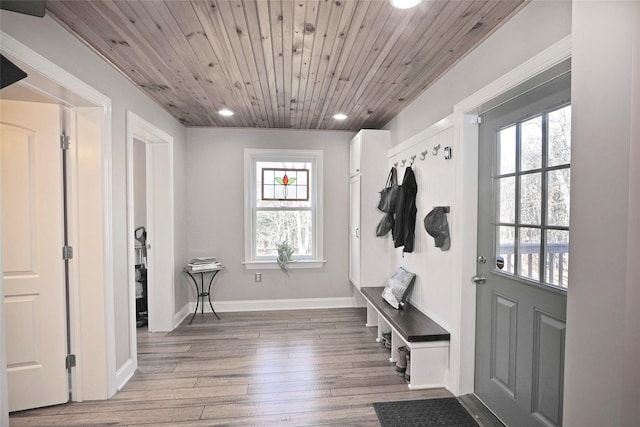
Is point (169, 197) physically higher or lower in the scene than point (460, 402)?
higher

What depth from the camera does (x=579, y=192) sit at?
88 cm

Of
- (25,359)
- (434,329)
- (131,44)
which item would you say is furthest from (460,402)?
(131,44)

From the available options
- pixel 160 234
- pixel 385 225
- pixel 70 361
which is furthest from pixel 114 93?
pixel 385 225

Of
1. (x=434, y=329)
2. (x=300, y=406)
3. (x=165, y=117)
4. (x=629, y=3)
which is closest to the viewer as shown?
(x=629, y=3)

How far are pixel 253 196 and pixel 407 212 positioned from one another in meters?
2.15

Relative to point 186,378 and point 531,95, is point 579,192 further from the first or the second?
point 186,378

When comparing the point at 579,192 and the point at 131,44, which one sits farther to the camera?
the point at 131,44

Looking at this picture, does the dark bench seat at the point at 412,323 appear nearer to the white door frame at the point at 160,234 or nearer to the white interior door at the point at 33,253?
the white door frame at the point at 160,234

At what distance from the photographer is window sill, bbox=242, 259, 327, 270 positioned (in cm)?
410

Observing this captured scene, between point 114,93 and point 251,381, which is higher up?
point 114,93

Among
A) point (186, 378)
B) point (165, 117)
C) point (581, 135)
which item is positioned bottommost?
point (186, 378)

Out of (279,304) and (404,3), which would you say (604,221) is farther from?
(279,304)

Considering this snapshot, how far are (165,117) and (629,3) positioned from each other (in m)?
3.62

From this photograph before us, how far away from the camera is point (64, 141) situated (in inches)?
82.1
